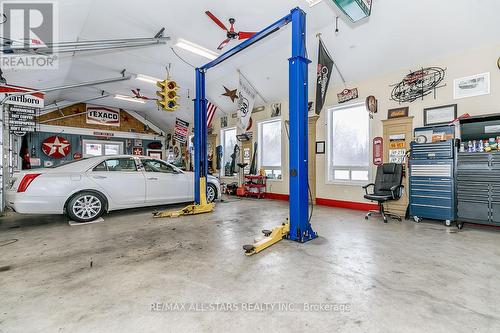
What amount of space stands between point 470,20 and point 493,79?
1075 mm

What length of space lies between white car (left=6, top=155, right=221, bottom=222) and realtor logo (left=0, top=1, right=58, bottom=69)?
228 centimetres

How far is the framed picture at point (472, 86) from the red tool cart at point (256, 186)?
5.10 m

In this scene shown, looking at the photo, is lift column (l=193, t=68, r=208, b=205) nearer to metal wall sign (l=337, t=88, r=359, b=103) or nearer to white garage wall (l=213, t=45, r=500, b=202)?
white garage wall (l=213, t=45, r=500, b=202)

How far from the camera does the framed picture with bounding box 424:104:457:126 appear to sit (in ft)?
14.2

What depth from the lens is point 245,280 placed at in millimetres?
2156

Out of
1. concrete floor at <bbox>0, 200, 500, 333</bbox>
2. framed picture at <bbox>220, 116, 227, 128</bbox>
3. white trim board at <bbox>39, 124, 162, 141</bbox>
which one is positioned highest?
framed picture at <bbox>220, 116, 227, 128</bbox>

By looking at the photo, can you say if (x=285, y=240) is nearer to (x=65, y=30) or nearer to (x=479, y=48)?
(x=479, y=48)

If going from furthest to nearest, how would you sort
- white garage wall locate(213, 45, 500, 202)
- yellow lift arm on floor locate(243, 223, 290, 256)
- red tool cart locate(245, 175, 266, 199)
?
red tool cart locate(245, 175, 266, 199)
white garage wall locate(213, 45, 500, 202)
yellow lift arm on floor locate(243, 223, 290, 256)

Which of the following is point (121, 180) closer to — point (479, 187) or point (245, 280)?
point (245, 280)

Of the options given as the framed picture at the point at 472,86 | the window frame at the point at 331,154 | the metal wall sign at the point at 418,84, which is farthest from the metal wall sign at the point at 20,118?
the framed picture at the point at 472,86

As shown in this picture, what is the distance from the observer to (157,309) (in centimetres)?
172

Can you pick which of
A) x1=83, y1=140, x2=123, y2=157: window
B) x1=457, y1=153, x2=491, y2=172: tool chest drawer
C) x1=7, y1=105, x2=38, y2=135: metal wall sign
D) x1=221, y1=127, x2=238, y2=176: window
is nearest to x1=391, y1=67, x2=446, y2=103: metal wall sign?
x1=457, y1=153, x2=491, y2=172: tool chest drawer

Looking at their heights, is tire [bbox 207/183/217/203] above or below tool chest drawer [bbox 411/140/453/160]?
below

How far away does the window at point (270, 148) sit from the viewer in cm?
772
